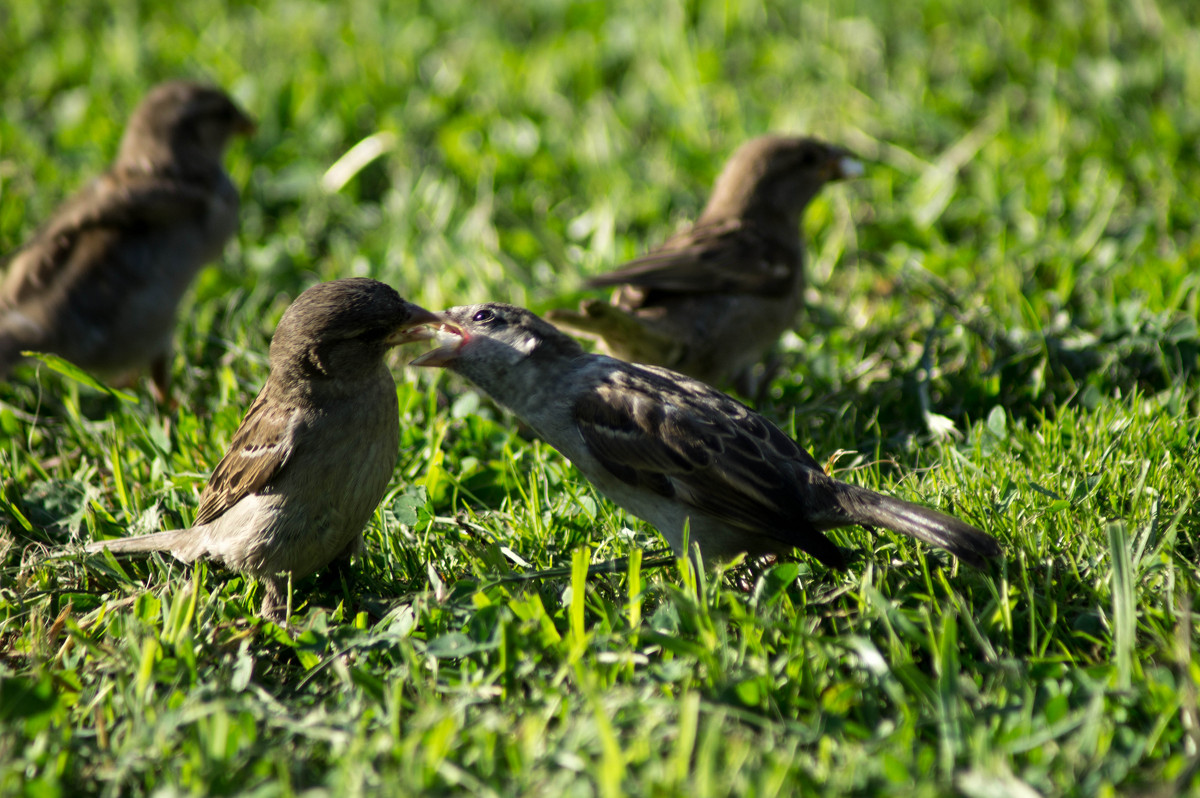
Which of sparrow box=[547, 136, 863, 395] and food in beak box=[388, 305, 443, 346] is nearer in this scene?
food in beak box=[388, 305, 443, 346]

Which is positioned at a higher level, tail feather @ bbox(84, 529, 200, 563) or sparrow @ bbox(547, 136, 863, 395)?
tail feather @ bbox(84, 529, 200, 563)

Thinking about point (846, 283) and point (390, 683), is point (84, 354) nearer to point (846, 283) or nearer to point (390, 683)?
point (390, 683)

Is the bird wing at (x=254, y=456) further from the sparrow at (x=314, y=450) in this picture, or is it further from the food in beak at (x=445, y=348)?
the food in beak at (x=445, y=348)

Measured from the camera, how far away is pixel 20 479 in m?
4.63

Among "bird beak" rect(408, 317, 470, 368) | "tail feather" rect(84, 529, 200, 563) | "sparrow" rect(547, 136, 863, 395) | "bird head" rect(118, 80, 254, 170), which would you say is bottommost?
"sparrow" rect(547, 136, 863, 395)

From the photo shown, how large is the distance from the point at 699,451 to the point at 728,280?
6.04 feet

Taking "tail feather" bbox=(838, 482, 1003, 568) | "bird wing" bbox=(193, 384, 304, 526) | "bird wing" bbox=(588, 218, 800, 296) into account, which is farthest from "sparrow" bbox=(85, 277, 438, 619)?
"tail feather" bbox=(838, 482, 1003, 568)

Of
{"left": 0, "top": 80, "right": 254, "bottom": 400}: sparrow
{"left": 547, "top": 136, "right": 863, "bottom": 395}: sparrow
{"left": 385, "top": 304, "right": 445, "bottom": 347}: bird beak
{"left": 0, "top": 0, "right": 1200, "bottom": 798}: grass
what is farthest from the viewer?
{"left": 0, "top": 80, "right": 254, "bottom": 400}: sparrow

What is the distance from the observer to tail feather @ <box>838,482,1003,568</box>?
10.6 ft

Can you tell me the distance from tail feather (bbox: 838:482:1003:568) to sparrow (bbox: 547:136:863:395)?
1.68 meters

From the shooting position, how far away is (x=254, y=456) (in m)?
3.93

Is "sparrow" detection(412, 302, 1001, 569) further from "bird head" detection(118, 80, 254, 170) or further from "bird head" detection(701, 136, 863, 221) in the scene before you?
"bird head" detection(118, 80, 254, 170)

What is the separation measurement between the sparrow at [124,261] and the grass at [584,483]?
25cm

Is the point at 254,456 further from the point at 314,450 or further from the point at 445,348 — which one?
the point at 445,348
